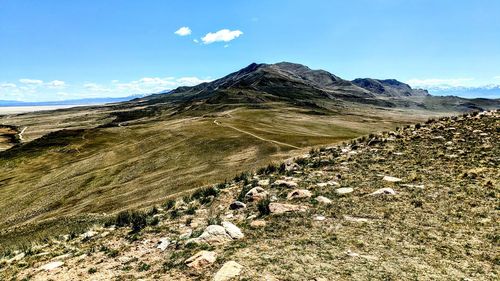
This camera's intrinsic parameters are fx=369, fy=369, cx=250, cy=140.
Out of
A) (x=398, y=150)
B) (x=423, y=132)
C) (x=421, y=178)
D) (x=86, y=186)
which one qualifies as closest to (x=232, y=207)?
(x=421, y=178)

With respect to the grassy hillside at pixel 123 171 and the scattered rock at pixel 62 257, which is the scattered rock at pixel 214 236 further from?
the grassy hillside at pixel 123 171

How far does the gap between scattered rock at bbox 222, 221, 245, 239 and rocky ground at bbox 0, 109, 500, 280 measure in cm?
6

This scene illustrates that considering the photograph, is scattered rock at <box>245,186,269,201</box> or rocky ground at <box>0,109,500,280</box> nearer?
rocky ground at <box>0,109,500,280</box>

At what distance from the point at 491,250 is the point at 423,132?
2472 cm

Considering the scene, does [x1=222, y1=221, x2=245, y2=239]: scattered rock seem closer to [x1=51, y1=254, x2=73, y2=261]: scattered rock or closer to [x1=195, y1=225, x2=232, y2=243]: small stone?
[x1=195, y1=225, x2=232, y2=243]: small stone

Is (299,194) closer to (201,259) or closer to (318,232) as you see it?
(318,232)

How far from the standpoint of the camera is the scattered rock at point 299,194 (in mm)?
20469

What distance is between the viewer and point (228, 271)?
12328 mm

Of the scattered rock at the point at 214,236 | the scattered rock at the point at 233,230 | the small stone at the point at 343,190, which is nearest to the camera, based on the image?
the scattered rock at the point at 214,236

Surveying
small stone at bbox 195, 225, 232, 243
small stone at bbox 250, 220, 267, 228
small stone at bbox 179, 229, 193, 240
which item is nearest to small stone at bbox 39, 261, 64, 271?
small stone at bbox 179, 229, 193, 240

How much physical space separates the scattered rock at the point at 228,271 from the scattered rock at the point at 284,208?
5896mm

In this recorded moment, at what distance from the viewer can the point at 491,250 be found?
42.1 feet

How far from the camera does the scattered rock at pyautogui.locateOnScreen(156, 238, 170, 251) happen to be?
→ 51.9ft

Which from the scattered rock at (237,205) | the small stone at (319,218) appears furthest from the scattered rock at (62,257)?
the small stone at (319,218)
